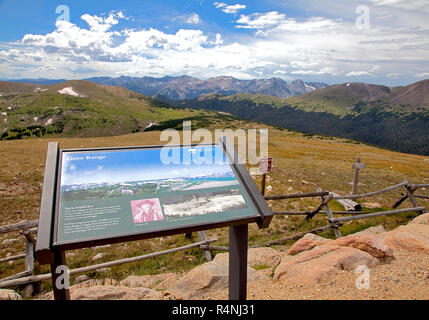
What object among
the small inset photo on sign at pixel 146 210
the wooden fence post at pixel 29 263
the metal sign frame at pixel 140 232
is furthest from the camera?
the wooden fence post at pixel 29 263

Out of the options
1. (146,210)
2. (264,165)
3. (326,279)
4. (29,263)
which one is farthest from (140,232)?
(264,165)

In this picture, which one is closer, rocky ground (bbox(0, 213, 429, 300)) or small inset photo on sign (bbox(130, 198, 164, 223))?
small inset photo on sign (bbox(130, 198, 164, 223))

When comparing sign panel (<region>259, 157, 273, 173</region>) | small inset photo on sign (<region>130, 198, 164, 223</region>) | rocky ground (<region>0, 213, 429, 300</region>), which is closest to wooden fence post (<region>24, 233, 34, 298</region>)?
rocky ground (<region>0, 213, 429, 300</region>)

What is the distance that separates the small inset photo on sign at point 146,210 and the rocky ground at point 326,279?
256cm

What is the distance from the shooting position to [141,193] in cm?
467

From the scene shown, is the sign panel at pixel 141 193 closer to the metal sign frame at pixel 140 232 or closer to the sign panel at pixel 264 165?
the metal sign frame at pixel 140 232

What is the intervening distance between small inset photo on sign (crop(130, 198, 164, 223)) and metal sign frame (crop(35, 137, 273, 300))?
0.26 m

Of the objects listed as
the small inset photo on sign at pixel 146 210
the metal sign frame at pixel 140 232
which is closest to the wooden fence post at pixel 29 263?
the metal sign frame at pixel 140 232

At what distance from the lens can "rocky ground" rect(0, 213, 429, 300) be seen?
5.72m

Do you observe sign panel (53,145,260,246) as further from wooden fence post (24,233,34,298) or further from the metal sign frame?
wooden fence post (24,233,34,298)

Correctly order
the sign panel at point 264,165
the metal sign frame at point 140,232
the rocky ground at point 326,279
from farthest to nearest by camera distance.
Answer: the sign panel at point 264,165
the rocky ground at point 326,279
the metal sign frame at point 140,232

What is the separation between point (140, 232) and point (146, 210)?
43 centimetres

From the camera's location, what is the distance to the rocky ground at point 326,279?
572 cm
